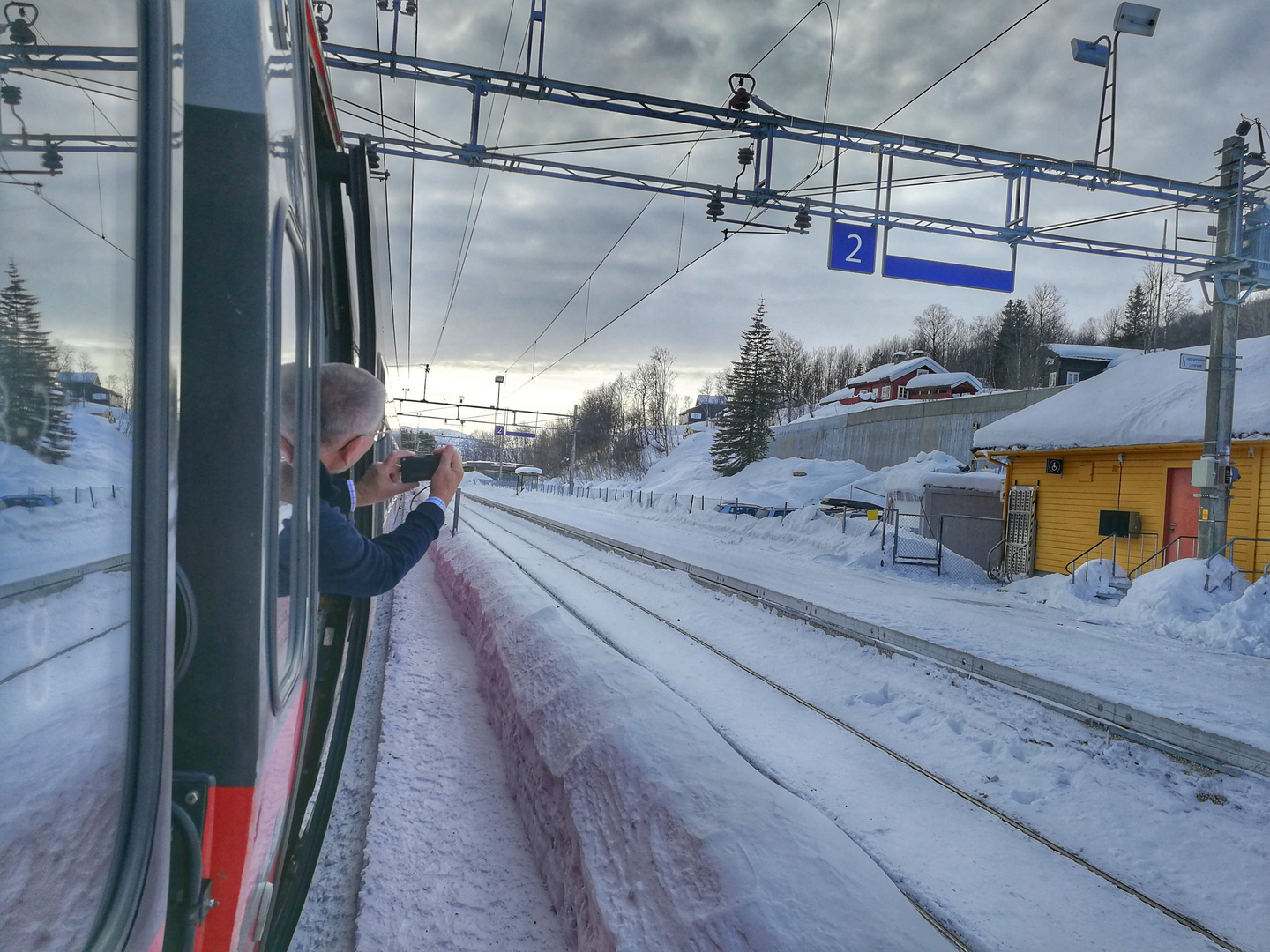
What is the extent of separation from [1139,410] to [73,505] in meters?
21.0

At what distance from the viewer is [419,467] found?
2678 mm

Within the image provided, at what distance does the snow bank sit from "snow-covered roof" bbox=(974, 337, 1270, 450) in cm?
1558

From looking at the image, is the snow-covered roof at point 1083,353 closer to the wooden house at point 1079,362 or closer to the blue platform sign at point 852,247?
the wooden house at point 1079,362

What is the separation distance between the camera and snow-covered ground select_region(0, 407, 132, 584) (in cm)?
88

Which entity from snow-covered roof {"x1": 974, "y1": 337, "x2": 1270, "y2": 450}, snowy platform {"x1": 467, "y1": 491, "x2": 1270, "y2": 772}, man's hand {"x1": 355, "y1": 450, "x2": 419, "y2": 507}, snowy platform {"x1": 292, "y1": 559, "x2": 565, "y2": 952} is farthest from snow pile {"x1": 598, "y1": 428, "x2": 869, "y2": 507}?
man's hand {"x1": 355, "y1": 450, "x2": 419, "y2": 507}

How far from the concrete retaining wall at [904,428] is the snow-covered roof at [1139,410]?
2060cm

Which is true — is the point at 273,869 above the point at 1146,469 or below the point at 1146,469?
below

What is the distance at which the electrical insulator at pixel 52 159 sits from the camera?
92 cm

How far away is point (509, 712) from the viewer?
17.5ft

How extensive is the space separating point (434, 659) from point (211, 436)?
671 cm

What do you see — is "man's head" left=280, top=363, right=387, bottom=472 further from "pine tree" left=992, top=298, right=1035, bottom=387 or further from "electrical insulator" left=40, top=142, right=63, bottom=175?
"pine tree" left=992, top=298, right=1035, bottom=387

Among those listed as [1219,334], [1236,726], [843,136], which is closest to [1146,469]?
[1219,334]

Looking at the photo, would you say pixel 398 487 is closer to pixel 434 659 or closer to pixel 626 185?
pixel 434 659

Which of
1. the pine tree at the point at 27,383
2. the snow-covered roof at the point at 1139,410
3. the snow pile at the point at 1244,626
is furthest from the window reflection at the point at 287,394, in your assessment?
the snow-covered roof at the point at 1139,410
